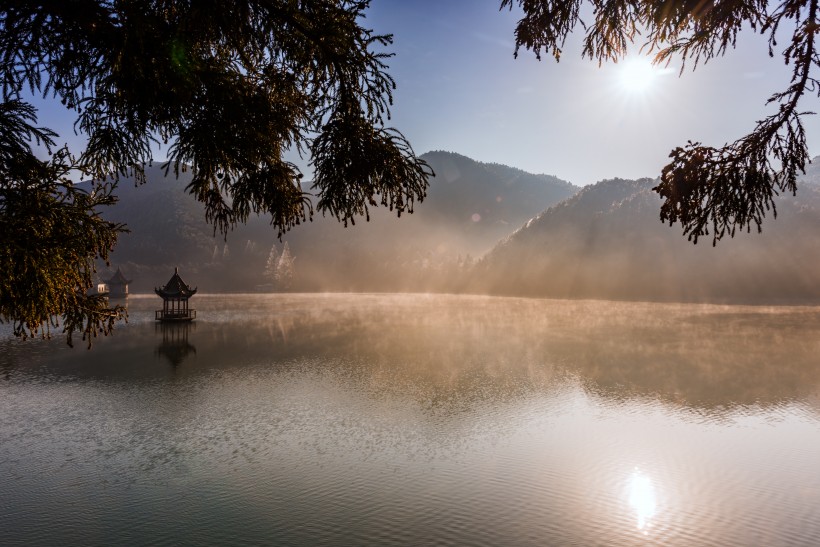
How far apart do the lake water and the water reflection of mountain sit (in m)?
0.30

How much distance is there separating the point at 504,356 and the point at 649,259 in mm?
99831

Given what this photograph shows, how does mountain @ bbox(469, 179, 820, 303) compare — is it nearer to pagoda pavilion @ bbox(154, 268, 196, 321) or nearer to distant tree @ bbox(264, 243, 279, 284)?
distant tree @ bbox(264, 243, 279, 284)

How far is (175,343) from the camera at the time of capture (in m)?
42.5

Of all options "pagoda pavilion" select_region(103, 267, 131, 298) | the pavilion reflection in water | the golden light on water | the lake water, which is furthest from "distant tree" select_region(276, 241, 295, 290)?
the golden light on water

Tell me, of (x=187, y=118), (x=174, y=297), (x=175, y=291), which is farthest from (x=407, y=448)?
(x=175, y=291)

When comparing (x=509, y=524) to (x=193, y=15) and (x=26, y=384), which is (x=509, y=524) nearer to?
(x=193, y=15)

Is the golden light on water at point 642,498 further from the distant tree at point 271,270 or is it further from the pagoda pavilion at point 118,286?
the distant tree at point 271,270

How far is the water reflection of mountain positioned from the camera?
26516 millimetres

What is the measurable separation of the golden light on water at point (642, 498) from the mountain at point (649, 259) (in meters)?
89.1

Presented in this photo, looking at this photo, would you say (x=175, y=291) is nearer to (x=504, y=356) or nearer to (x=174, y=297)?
(x=174, y=297)

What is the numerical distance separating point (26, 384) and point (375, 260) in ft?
482

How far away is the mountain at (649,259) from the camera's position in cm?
10744

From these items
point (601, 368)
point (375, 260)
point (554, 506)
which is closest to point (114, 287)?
point (375, 260)

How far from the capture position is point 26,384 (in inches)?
1003
